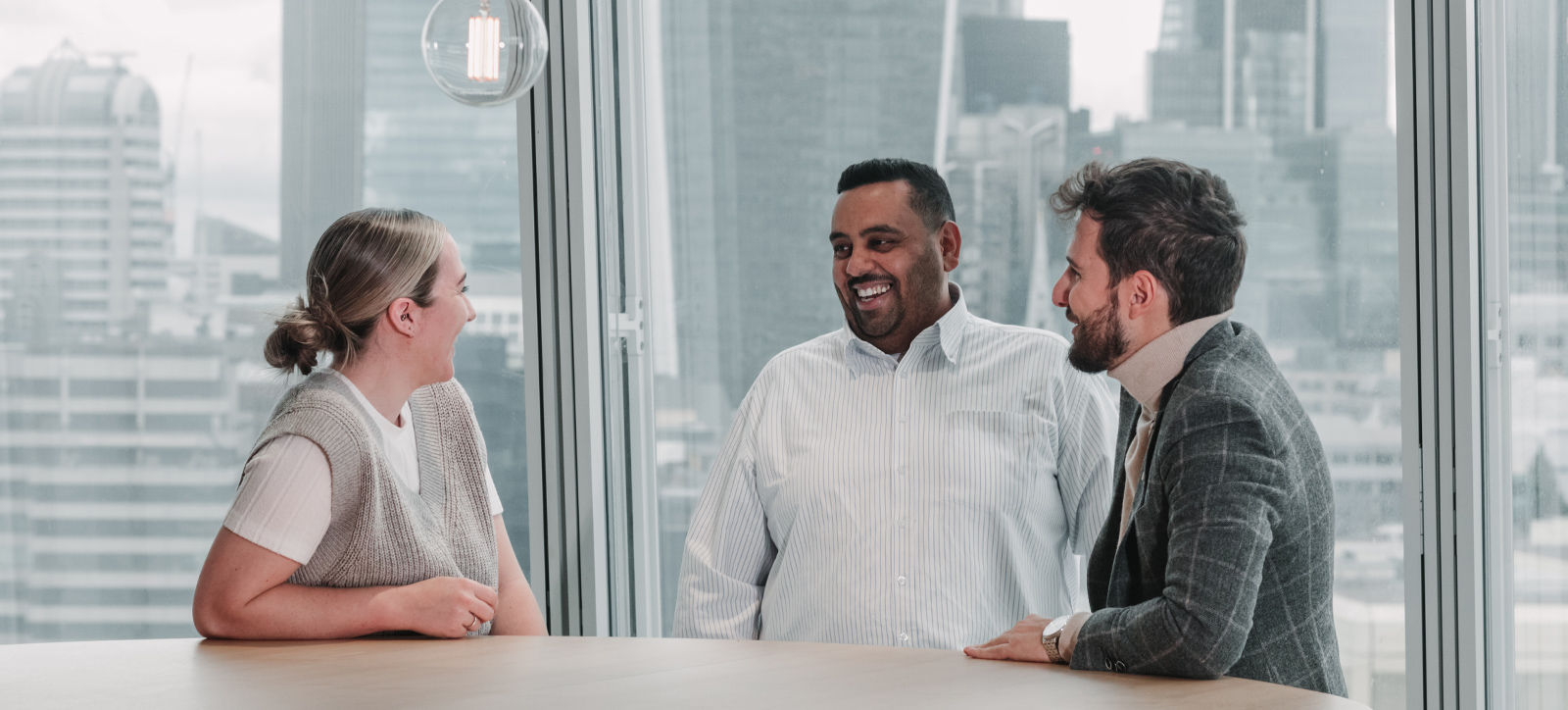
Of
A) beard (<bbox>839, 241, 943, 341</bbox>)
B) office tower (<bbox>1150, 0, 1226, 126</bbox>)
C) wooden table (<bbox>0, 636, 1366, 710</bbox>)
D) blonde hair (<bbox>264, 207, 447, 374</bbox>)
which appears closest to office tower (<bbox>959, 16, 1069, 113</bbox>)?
office tower (<bbox>1150, 0, 1226, 126</bbox>)

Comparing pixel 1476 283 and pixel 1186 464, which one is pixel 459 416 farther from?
pixel 1476 283

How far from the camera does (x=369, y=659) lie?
1669mm

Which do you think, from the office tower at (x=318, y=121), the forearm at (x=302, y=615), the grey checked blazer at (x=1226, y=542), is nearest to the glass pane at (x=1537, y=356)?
the grey checked blazer at (x=1226, y=542)

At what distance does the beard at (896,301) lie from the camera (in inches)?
95.1

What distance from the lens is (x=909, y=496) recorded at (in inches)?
91.3

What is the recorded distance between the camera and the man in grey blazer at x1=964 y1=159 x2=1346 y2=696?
1.41 meters

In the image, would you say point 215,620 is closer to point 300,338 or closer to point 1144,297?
point 300,338

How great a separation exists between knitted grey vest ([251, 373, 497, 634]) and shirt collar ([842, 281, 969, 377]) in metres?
0.83

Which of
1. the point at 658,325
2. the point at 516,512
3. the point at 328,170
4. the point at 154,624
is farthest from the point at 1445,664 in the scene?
the point at 154,624

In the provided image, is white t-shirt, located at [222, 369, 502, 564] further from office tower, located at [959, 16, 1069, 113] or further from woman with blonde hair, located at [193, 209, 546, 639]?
office tower, located at [959, 16, 1069, 113]

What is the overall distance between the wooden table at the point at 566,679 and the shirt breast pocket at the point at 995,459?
0.68 meters

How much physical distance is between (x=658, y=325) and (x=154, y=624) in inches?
64.8

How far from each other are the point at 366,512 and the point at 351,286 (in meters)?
0.39

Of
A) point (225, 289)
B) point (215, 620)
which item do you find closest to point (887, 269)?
point (215, 620)
